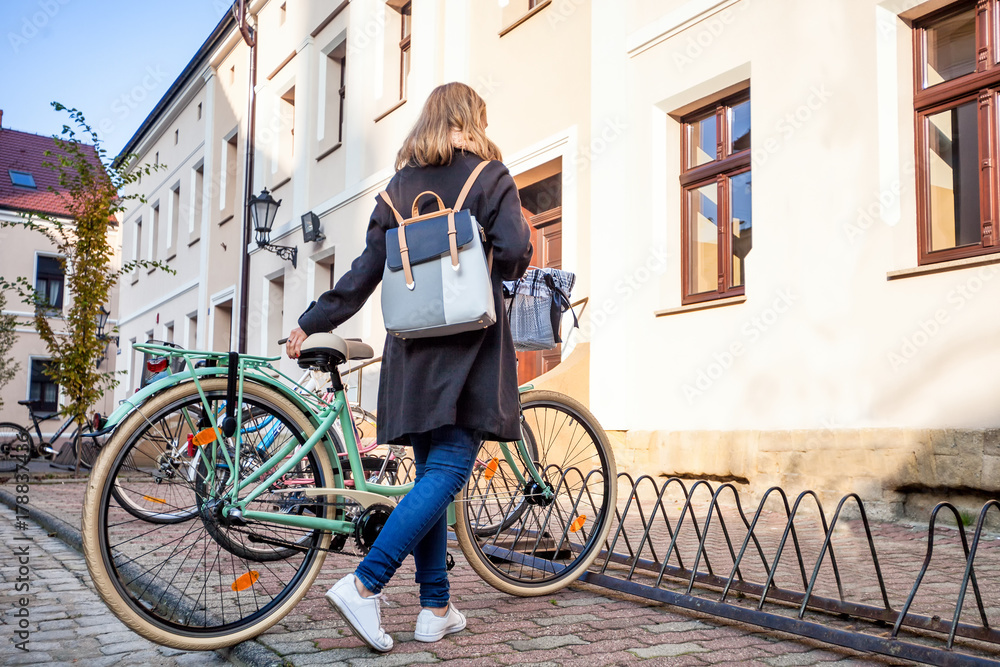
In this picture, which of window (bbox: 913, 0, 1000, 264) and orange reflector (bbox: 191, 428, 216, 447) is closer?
orange reflector (bbox: 191, 428, 216, 447)

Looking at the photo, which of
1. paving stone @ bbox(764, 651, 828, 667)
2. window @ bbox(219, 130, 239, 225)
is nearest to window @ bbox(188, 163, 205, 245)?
window @ bbox(219, 130, 239, 225)

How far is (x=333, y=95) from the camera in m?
15.2

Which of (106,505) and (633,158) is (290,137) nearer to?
(633,158)

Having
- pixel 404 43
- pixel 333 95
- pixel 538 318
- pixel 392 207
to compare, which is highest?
pixel 404 43

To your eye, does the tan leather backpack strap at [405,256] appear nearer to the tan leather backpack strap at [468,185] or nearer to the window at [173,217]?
the tan leather backpack strap at [468,185]

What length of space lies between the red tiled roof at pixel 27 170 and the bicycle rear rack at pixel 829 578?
1308 inches

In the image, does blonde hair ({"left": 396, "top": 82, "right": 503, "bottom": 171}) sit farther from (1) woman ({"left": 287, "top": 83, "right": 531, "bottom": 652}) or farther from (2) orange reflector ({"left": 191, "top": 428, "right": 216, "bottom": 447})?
(2) orange reflector ({"left": 191, "top": 428, "right": 216, "bottom": 447})

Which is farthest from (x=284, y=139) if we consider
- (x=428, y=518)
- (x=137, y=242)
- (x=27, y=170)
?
(x=27, y=170)

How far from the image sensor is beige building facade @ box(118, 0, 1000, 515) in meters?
5.61

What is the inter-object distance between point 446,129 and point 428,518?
1.25 meters

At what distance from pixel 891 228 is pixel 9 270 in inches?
1386

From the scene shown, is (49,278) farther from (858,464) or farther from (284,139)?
(858,464)

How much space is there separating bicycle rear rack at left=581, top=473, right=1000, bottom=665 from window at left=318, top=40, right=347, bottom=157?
10.7m

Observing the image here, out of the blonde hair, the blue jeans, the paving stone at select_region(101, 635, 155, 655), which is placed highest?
the blonde hair
